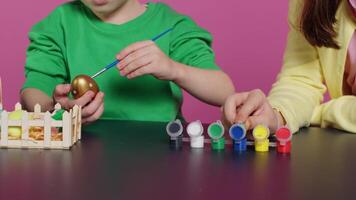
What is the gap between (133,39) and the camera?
1.25 metres

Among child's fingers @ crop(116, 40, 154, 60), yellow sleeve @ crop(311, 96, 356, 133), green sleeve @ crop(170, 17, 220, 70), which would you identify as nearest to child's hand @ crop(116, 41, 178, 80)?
child's fingers @ crop(116, 40, 154, 60)

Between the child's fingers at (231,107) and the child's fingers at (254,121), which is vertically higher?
the child's fingers at (231,107)

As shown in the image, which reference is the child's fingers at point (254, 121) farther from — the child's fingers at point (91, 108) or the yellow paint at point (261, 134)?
the child's fingers at point (91, 108)

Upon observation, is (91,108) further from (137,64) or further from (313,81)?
(313,81)

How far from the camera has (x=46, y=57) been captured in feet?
3.93

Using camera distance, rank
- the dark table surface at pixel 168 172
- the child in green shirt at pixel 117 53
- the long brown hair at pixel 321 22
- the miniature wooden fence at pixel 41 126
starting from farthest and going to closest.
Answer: the child in green shirt at pixel 117 53
the long brown hair at pixel 321 22
the miniature wooden fence at pixel 41 126
the dark table surface at pixel 168 172

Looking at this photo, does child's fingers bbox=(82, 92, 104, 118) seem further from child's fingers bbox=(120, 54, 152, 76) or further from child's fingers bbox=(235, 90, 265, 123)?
child's fingers bbox=(235, 90, 265, 123)

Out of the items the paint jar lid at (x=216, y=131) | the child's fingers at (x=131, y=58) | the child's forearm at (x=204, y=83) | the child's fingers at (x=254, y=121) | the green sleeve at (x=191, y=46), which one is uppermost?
the green sleeve at (x=191, y=46)

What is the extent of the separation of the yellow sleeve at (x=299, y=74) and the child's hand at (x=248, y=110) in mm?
170

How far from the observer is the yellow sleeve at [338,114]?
3.14 ft

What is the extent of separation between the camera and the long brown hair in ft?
3.40

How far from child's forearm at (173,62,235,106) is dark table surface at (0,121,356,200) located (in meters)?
0.27

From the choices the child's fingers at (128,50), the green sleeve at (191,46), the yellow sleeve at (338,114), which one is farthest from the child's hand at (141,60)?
the yellow sleeve at (338,114)

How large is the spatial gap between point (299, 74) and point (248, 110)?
292 millimetres
